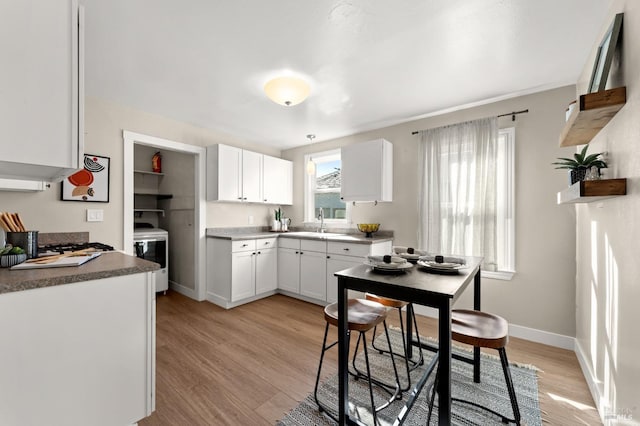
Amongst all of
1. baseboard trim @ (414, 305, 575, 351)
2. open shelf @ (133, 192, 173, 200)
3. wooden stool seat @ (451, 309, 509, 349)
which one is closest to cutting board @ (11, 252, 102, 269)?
wooden stool seat @ (451, 309, 509, 349)

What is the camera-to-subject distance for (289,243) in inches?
153

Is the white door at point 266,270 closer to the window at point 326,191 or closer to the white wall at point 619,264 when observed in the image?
the window at point 326,191

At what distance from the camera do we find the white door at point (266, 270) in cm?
373

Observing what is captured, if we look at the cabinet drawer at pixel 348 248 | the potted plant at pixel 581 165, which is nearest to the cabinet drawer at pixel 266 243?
the cabinet drawer at pixel 348 248

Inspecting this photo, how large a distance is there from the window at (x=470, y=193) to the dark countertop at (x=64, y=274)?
2855 millimetres

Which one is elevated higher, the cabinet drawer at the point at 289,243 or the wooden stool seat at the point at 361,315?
the cabinet drawer at the point at 289,243

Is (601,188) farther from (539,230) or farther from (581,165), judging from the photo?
(539,230)

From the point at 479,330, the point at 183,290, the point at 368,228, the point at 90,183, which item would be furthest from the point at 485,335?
the point at 183,290

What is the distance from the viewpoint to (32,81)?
1.00 meters

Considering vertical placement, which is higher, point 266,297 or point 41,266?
point 41,266

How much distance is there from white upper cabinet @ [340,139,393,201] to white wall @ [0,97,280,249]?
212 cm

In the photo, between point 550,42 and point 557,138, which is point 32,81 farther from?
point 557,138

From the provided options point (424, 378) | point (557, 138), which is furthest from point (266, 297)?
point (557, 138)

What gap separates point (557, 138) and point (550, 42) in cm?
97
